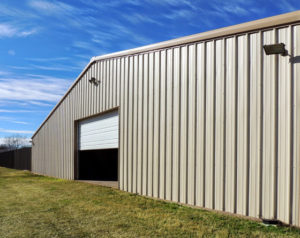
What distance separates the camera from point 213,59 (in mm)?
6773

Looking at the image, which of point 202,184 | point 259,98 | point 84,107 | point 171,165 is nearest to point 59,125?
point 84,107

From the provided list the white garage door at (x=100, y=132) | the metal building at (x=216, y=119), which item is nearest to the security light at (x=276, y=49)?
the metal building at (x=216, y=119)

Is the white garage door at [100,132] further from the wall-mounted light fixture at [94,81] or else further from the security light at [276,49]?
the security light at [276,49]

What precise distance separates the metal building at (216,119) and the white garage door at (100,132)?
0.22 meters

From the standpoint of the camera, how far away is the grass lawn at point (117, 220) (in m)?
5.19

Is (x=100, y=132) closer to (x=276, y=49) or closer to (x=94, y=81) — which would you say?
(x=94, y=81)

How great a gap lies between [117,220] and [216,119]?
304 centimetres

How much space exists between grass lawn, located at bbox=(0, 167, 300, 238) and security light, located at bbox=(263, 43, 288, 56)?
10.7 feet

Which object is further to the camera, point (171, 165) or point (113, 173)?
point (113, 173)

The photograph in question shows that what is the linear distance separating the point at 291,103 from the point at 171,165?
333cm

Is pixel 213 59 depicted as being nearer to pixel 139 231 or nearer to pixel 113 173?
pixel 139 231

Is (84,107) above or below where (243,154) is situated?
above

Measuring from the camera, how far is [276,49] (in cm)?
562

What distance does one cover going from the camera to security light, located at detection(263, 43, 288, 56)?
5580 millimetres
